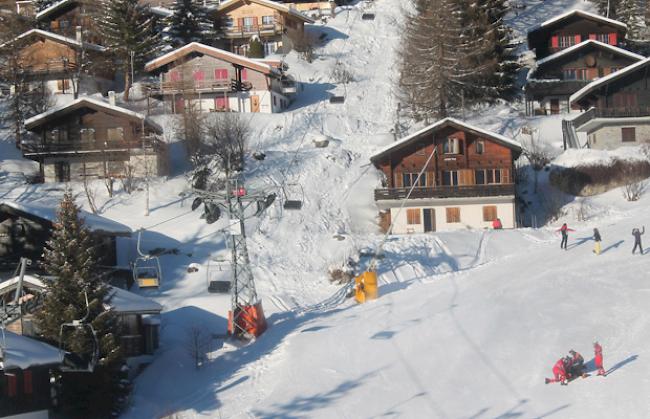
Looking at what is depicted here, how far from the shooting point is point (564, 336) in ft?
91.7

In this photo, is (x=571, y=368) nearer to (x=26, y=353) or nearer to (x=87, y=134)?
(x=26, y=353)

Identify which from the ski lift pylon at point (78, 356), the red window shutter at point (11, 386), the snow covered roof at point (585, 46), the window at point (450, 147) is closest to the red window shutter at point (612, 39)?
the snow covered roof at point (585, 46)

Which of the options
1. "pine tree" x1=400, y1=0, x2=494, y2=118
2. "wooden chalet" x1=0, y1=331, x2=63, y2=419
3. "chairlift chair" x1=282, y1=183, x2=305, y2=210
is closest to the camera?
"wooden chalet" x1=0, y1=331, x2=63, y2=419

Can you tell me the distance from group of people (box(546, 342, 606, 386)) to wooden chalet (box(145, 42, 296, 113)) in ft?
143

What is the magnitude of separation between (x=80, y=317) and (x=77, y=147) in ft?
89.3

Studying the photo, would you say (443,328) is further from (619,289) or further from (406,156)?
(406,156)

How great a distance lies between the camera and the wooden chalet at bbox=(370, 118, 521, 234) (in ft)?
166

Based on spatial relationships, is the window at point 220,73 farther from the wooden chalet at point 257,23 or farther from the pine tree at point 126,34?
the wooden chalet at point 257,23

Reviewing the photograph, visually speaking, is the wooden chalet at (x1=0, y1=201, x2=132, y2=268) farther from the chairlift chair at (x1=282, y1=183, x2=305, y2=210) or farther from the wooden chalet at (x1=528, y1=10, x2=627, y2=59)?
the wooden chalet at (x1=528, y1=10, x2=627, y2=59)

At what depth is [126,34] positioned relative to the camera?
70938mm

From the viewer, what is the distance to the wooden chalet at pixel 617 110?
57.4 meters

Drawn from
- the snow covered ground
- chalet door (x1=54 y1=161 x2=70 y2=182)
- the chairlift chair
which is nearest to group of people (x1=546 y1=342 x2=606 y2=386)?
the snow covered ground

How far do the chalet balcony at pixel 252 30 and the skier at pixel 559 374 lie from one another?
59.8m

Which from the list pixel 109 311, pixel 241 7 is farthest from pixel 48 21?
pixel 109 311
